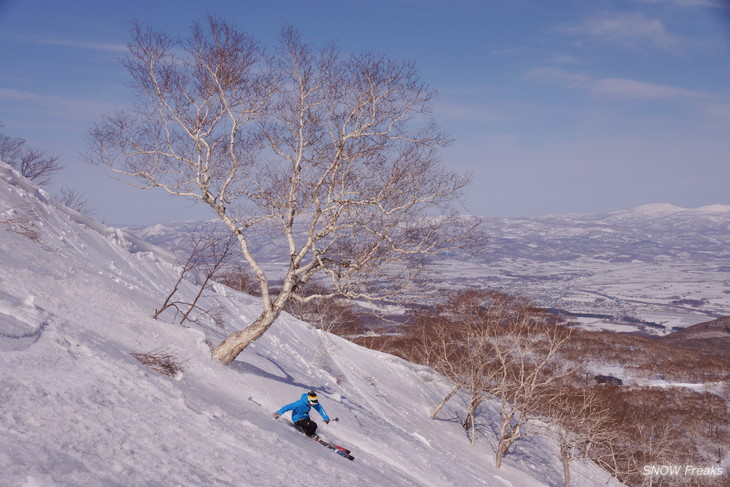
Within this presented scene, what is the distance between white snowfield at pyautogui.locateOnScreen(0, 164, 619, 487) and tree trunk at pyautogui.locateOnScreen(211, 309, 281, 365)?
1.14ft

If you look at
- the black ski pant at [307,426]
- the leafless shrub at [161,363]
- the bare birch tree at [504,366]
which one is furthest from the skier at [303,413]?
the bare birch tree at [504,366]

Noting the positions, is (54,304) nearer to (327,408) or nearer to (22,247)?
(22,247)

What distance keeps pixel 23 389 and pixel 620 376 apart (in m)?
53.8

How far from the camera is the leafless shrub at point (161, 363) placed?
712 cm

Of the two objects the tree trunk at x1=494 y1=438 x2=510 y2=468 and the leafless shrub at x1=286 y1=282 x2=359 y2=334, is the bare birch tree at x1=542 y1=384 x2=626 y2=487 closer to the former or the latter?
the tree trunk at x1=494 y1=438 x2=510 y2=468

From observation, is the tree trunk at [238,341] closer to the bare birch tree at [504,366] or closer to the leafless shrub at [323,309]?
the bare birch tree at [504,366]

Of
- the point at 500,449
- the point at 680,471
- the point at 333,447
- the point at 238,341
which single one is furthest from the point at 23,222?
the point at 680,471

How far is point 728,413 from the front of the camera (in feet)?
126

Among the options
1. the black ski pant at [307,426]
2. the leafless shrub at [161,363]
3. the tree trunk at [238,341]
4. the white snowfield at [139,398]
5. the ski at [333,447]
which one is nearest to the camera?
the white snowfield at [139,398]

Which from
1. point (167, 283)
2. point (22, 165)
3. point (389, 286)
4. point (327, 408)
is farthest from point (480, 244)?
point (22, 165)

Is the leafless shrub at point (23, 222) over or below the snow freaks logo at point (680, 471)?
over

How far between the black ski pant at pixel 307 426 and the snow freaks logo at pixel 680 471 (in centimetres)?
1841

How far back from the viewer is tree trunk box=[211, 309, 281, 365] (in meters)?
9.26

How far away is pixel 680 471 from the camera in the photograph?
83.7 feet
